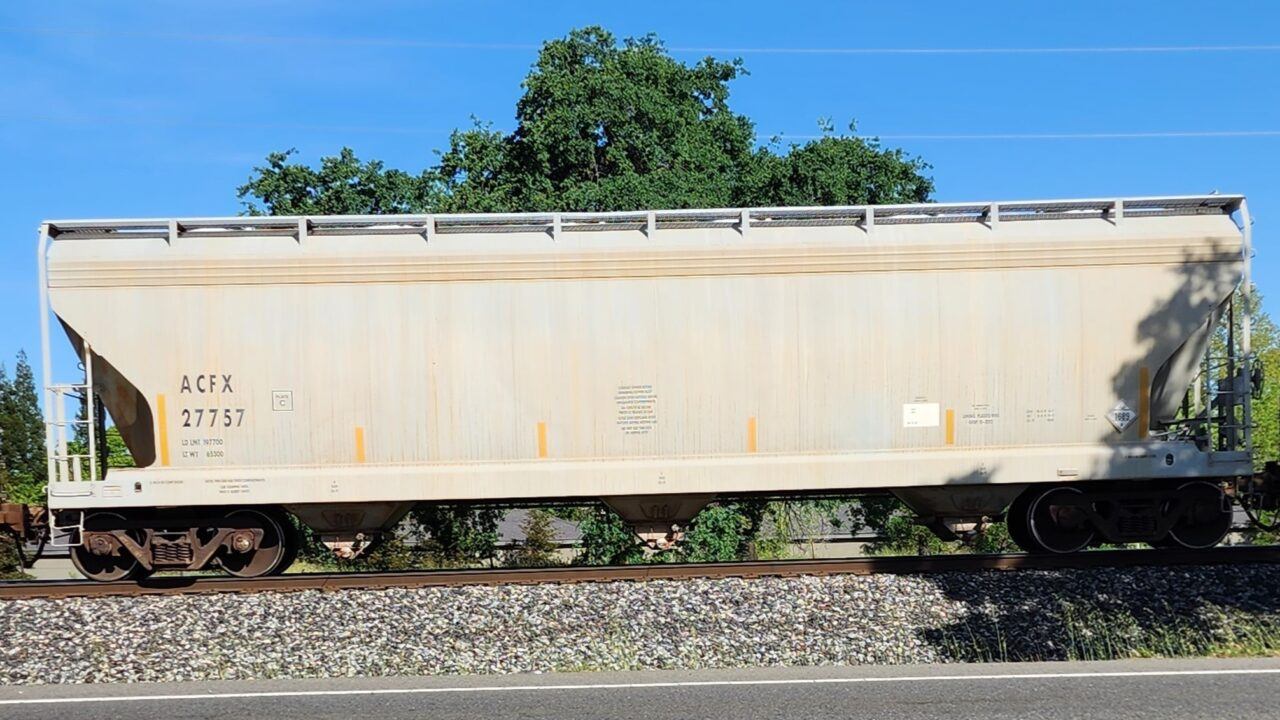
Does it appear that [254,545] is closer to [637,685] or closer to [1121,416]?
[637,685]

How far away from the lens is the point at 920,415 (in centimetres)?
1063

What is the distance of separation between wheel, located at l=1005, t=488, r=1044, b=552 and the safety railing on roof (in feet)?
10.2

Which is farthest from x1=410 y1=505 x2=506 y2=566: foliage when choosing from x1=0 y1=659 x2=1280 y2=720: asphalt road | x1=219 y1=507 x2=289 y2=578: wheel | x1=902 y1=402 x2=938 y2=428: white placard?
x1=0 y1=659 x2=1280 y2=720: asphalt road

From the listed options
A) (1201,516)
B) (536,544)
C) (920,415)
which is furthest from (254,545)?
(1201,516)

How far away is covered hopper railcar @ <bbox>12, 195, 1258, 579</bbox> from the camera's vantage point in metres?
10.4

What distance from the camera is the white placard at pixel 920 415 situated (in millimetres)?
10617

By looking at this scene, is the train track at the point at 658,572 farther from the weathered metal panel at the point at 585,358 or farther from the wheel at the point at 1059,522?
the weathered metal panel at the point at 585,358

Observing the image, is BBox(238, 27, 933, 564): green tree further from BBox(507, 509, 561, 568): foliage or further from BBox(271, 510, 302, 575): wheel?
BBox(271, 510, 302, 575): wheel

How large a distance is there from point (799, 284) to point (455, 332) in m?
3.68

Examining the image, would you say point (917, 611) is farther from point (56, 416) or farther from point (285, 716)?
point (56, 416)

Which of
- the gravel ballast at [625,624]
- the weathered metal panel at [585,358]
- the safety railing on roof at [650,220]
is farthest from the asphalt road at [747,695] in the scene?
the safety railing on roof at [650,220]

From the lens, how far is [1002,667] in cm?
708

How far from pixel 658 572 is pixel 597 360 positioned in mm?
2332

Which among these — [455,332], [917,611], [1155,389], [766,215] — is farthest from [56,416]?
[1155,389]
